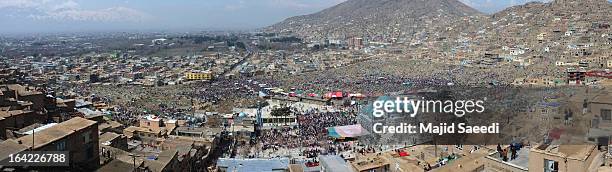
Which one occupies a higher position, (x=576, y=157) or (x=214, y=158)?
(x=576, y=157)

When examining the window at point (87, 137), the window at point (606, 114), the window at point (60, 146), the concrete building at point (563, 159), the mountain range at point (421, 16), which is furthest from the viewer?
the mountain range at point (421, 16)

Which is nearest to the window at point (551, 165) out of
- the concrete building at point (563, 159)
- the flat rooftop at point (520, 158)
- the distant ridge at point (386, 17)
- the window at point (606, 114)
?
the concrete building at point (563, 159)

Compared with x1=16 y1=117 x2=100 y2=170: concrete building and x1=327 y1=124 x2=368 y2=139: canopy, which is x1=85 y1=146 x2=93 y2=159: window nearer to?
x1=16 y1=117 x2=100 y2=170: concrete building

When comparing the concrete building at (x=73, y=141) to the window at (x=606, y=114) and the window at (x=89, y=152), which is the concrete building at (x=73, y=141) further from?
the window at (x=606, y=114)

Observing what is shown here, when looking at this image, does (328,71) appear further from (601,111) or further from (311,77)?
(601,111)

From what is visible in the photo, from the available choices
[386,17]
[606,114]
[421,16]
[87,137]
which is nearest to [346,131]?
[87,137]

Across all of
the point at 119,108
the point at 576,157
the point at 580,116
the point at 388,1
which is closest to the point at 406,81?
the point at 119,108

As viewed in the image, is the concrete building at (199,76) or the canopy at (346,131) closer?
the canopy at (346,131)

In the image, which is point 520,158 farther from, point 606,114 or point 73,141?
point 73,141
